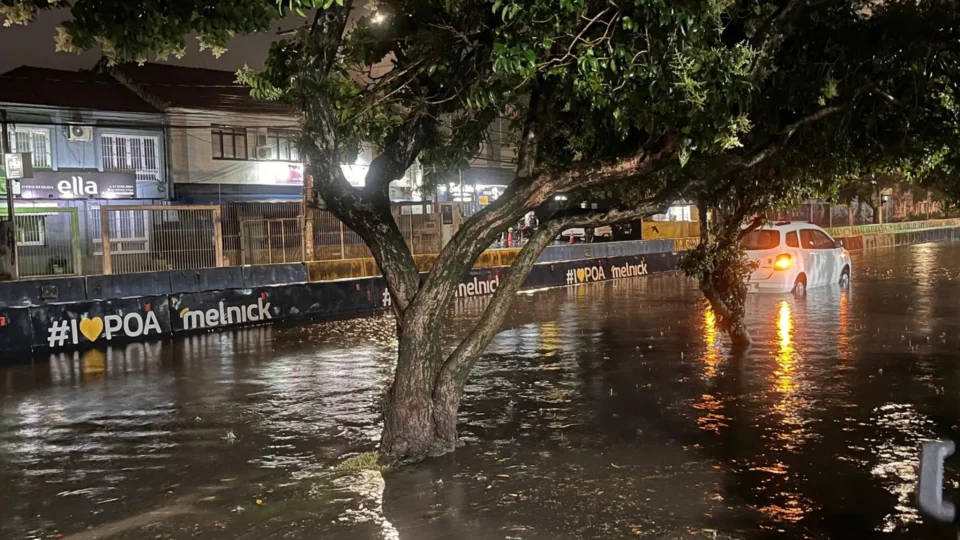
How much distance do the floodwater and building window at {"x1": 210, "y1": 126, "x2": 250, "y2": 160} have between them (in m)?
19.9

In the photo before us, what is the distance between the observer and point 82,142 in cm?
3103

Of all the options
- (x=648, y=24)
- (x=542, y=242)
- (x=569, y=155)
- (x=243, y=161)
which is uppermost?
(x=243, y=161)

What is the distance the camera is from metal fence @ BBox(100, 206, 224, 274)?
18.8m

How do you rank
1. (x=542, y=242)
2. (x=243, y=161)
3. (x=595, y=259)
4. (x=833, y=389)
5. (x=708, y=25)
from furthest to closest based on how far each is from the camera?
(x=243, y=161)
(x=595, y=259)
(x=833, y=389)
(x=542, y=242)
(x=708, y=25)

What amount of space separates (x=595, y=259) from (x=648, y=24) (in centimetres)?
1991

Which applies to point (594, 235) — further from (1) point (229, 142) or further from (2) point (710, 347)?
(2) point (710, 347)

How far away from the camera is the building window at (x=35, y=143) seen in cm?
2934

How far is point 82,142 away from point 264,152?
6802mm

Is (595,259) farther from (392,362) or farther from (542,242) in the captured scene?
(542,242)

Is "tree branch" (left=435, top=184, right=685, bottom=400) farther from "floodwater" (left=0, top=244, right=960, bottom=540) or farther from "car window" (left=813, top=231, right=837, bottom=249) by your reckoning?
"car window" (left=813, top=231, right=837, bottom=249)

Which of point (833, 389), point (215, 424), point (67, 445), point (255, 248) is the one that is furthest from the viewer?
point (255, 248)

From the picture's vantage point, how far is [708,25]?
7406 mm

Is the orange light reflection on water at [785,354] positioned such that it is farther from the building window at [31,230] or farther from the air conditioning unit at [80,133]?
the air conditioning unit at [80,133]

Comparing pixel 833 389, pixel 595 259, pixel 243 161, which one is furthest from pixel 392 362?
pixel 243 161
